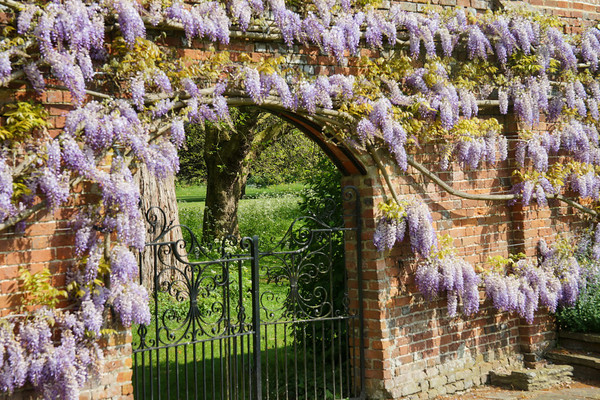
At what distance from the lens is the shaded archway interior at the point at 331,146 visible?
5672mm

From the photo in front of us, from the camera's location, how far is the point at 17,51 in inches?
161

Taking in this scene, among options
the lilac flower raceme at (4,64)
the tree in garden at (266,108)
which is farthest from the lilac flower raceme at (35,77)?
the lilac flower raceme at (4,64)

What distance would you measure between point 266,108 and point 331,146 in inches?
28.2

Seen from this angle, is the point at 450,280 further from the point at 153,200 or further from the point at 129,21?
the point at 153,200

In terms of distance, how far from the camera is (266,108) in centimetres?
548

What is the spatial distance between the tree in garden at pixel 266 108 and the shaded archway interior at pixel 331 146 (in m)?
0.14

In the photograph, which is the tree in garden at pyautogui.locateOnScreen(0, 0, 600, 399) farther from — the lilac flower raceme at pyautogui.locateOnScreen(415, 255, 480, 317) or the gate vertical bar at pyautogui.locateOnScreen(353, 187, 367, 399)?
the gate vertical bar at pyautogui.locateOnScreen(353, 187, 367, 399)

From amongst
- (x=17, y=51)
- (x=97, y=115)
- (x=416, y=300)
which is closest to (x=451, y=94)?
(x=416, y=300)

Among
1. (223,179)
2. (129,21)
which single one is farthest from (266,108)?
(223,179)

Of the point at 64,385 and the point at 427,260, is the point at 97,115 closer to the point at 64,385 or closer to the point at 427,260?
the point at 64,385

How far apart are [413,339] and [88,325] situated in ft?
9.99

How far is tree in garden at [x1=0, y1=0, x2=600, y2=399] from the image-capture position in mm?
4168

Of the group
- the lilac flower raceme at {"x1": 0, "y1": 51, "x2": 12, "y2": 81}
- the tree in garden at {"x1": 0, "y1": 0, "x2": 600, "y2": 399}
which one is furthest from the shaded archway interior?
the lilac flower raceme at {"x1": 0, "y1": 51, "x2": 12, "y2": 81}

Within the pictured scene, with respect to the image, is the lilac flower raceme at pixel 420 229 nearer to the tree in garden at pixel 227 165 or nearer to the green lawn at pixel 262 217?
the tree in garden at pixel 227 165
